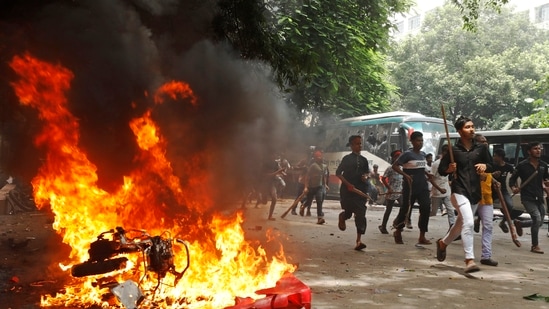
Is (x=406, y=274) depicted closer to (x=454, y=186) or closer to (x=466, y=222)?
(x=466, y=222)

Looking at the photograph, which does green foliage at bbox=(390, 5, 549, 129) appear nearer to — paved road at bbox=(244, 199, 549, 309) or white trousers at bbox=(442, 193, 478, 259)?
paved road at bbox=(244, 199, 549, 309)

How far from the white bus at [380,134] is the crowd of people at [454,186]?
21.6 feet

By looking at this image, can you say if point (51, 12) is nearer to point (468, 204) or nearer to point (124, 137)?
point (124, 137)

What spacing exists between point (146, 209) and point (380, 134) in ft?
46.7

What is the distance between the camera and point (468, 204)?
232 inches

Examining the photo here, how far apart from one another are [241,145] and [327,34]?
15.2 ft

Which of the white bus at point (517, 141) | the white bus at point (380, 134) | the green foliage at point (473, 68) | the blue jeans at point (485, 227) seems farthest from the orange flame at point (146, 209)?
the green foliage at point (473, 68)

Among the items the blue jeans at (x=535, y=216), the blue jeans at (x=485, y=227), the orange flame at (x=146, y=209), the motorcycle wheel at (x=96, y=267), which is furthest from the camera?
the blue jeans at (x=535, y=216)

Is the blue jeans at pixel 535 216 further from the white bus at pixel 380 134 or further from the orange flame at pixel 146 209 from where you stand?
the white bus at pixel 380 134

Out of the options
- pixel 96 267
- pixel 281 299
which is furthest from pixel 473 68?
pixel 96 267

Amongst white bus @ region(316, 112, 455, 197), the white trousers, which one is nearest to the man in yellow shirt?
the white trousers

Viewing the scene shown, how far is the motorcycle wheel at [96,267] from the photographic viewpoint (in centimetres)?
408

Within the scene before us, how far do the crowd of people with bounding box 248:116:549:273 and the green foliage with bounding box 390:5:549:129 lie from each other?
18993 mm

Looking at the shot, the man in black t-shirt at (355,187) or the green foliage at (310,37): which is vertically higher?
the green foliage at (310,37)
